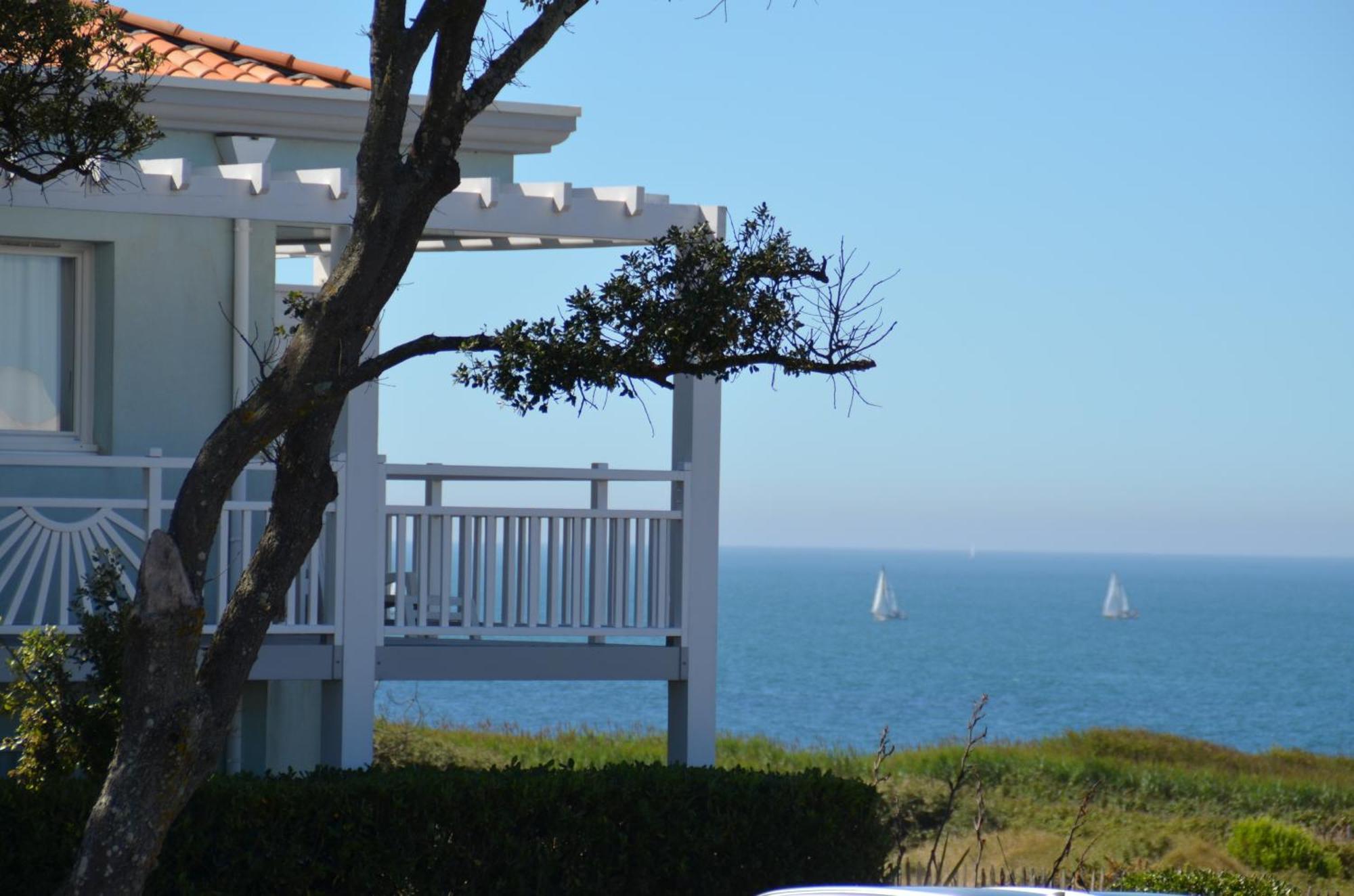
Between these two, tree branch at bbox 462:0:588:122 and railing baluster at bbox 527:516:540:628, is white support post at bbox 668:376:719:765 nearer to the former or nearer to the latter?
railing baluster at bbox 527:516:540:628

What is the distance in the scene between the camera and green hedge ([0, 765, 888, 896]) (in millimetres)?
8859

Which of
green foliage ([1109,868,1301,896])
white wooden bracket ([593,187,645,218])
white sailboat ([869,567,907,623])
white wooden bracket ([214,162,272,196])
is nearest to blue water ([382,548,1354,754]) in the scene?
white sailboat ([869,567,907,623])

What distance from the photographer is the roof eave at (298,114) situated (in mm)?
13227

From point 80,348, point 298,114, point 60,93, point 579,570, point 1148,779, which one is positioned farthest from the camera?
point 1148,779

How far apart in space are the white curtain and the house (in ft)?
0.05

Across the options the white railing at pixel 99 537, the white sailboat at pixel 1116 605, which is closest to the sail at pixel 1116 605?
the white sailboat at pixel 1116 605

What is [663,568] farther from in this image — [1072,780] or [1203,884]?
[1072,780]

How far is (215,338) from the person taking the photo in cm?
1280

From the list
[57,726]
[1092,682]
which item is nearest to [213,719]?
[57,726]

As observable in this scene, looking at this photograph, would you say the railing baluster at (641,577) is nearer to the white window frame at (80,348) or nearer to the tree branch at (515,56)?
the white window frame at (80,348)

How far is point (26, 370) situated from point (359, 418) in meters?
3.06

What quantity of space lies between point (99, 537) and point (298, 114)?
171 inches

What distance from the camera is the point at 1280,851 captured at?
65.3ft

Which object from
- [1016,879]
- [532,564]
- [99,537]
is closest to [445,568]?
[532,564]
